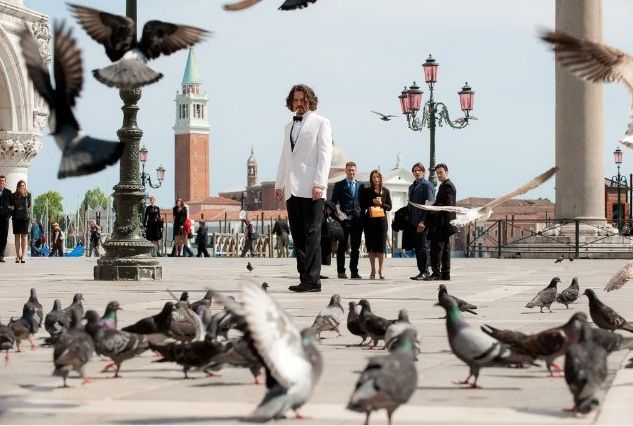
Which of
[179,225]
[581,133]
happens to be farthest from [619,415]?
[179,225]

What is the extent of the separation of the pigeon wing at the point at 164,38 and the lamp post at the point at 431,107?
2267 centimetres

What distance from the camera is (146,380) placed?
19.7 feet

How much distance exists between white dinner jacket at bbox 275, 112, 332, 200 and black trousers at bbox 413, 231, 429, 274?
4.70 meters

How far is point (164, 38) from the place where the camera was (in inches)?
271

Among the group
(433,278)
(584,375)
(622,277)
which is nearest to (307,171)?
(622,277)

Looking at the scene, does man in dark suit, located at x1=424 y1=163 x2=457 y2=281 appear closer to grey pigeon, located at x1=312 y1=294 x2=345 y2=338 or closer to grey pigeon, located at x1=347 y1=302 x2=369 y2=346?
grey pigeon, located at x1=312 y1=294 x2=345 y2=338

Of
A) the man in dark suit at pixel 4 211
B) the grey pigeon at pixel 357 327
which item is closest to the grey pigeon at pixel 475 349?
the grey pigeon at pixel 357 327

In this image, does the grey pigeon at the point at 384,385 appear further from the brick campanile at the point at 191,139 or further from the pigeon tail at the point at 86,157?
the brick campanile at the point at 191,139

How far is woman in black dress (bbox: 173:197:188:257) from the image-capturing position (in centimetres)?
3303

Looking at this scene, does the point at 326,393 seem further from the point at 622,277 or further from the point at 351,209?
the point at 351,209

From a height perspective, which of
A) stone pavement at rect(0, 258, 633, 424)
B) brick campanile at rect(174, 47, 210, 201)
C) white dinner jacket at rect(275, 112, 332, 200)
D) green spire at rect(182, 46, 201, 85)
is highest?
green spire at rect(182, 46, 201, 85)

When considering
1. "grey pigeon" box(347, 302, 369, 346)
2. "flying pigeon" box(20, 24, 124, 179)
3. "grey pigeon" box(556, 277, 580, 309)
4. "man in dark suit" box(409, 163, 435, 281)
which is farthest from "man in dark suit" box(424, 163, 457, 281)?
"flying pigeon" box(20, 24, 124, 179)

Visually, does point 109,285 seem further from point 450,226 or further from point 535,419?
point 535,419

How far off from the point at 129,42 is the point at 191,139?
178 m
